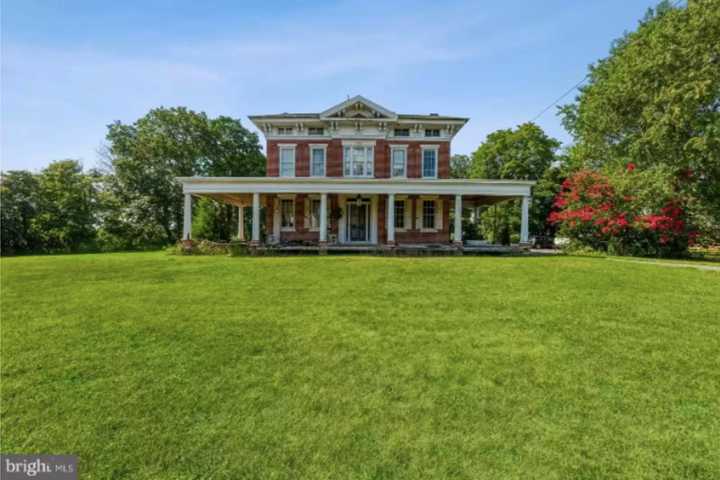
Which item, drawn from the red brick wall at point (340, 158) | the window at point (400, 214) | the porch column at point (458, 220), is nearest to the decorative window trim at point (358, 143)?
the red brick wall at point (340, 158)

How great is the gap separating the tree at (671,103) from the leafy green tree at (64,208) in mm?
38110

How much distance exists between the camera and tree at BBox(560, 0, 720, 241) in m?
15.2

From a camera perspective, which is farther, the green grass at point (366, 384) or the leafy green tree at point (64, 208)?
the leafy green tree at point (64, 208)

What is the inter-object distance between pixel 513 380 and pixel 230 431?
3.02 m

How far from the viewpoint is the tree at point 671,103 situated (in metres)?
15.2

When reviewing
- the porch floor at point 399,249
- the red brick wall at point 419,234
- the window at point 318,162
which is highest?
the window at point 318,162

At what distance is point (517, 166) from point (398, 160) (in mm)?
21049

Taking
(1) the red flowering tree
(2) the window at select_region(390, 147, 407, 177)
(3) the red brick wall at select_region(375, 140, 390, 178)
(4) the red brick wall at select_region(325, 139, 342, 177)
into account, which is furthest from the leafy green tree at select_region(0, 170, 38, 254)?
(1) the red flowering tree

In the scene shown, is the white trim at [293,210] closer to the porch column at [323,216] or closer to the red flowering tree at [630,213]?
the porch column at [323,216]

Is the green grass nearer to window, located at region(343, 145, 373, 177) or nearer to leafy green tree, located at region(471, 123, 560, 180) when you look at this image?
window, located at region(343, 145, 373, 177)

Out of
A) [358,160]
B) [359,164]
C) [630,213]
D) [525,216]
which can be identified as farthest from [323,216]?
[630,213]

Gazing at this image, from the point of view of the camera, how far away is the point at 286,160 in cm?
1980

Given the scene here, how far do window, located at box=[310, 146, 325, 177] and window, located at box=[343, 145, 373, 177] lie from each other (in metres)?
1.24

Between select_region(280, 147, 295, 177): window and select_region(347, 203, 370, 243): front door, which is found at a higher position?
select_region(280, 147, 295, 177): window
